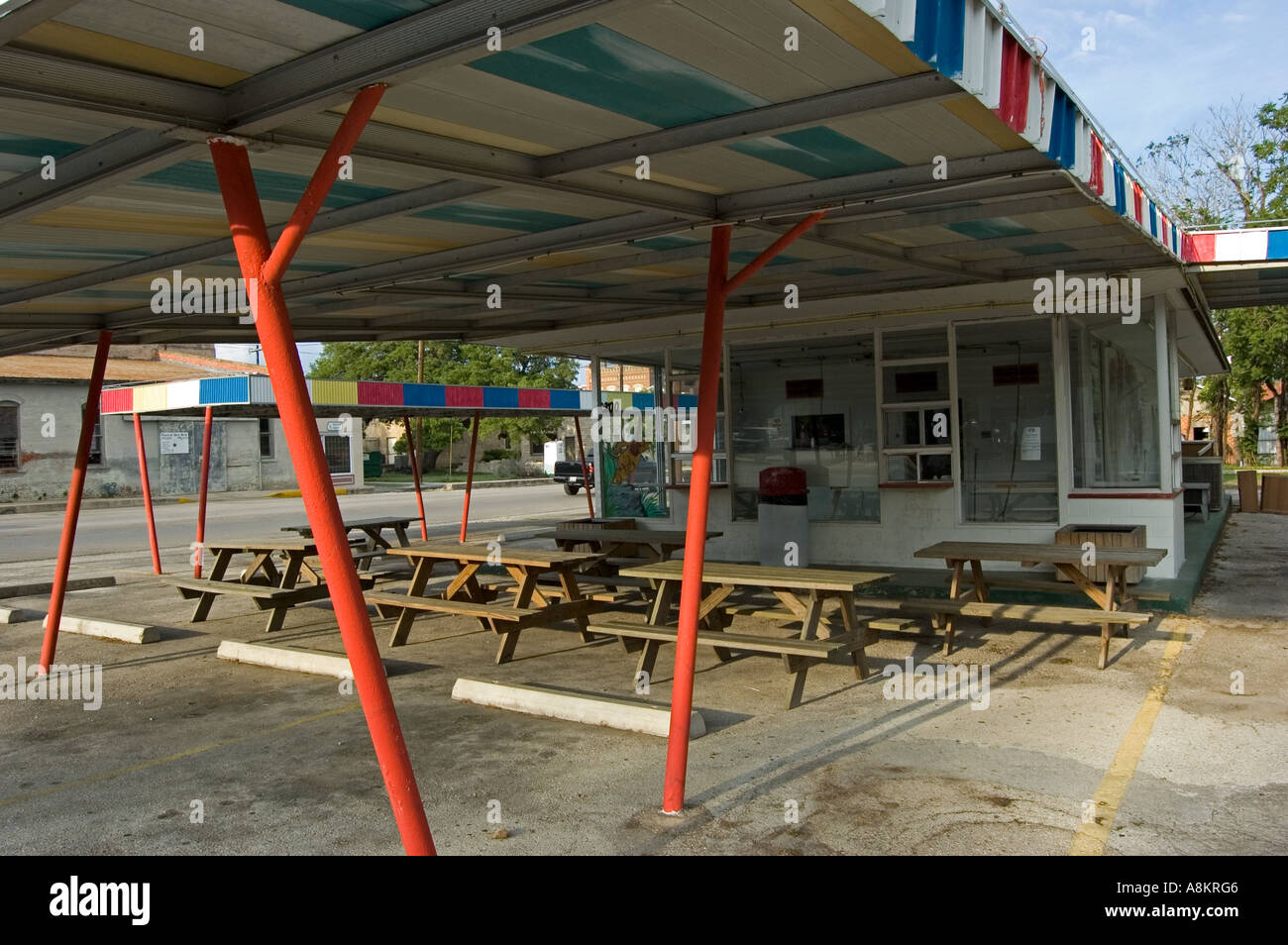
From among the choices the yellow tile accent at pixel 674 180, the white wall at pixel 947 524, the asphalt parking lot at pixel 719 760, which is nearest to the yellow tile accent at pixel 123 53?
the yellow tile accent at pixel 674 180

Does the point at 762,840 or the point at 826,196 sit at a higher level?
the point at 826,196

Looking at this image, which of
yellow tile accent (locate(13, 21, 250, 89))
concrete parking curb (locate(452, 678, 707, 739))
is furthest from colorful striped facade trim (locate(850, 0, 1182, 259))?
concrete parking curb (locate(452, 678, 707, 739))

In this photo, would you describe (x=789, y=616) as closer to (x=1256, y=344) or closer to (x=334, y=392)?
(x=334, y=392)

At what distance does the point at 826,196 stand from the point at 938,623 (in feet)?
15.3

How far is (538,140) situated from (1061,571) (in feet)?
19.9

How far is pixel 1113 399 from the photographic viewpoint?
11.6 metres

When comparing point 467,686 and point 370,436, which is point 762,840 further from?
point 370,436

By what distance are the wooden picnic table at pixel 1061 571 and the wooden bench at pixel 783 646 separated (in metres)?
1.33

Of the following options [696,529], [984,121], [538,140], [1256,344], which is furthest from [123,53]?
[1256,344]

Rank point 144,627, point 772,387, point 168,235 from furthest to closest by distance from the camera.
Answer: point 772,387
point 144,627
point 168,235

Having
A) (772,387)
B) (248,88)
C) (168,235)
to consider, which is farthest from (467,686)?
(772,387)

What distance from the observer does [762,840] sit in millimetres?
4609

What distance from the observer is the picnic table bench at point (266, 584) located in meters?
10.1
